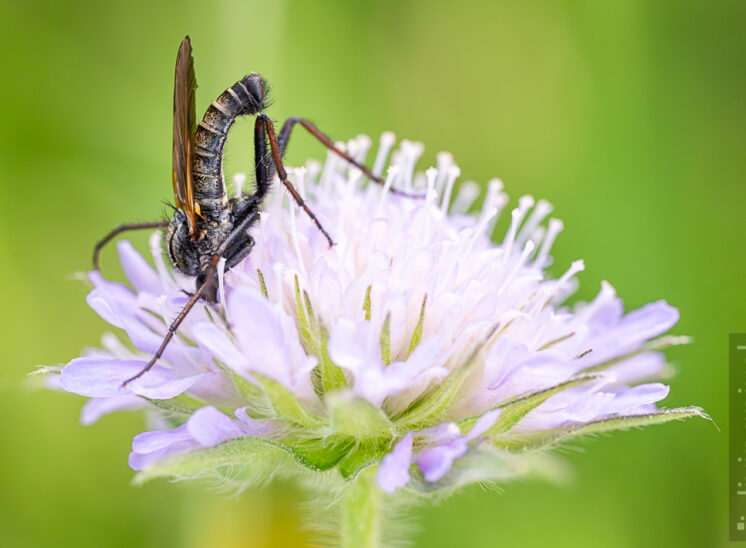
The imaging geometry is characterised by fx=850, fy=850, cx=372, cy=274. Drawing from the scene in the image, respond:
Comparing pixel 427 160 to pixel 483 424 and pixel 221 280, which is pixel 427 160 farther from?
pixel 483 424

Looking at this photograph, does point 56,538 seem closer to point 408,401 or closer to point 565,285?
point 408,401

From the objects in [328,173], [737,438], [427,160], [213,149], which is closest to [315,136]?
[328,173]

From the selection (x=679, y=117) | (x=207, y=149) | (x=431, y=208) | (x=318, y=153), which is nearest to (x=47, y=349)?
(x=318, y=153)

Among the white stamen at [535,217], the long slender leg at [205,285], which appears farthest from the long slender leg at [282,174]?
the white stamen at [535,217]

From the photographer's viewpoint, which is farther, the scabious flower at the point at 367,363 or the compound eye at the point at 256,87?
the compound eye at the point at 256,87

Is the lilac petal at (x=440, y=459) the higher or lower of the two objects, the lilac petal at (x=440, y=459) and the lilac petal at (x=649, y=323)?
the lower

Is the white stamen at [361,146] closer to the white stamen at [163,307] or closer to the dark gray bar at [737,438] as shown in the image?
the white stamen at [163,307]

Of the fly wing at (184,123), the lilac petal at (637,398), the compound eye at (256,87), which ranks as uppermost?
the compound eye at (256,87)
